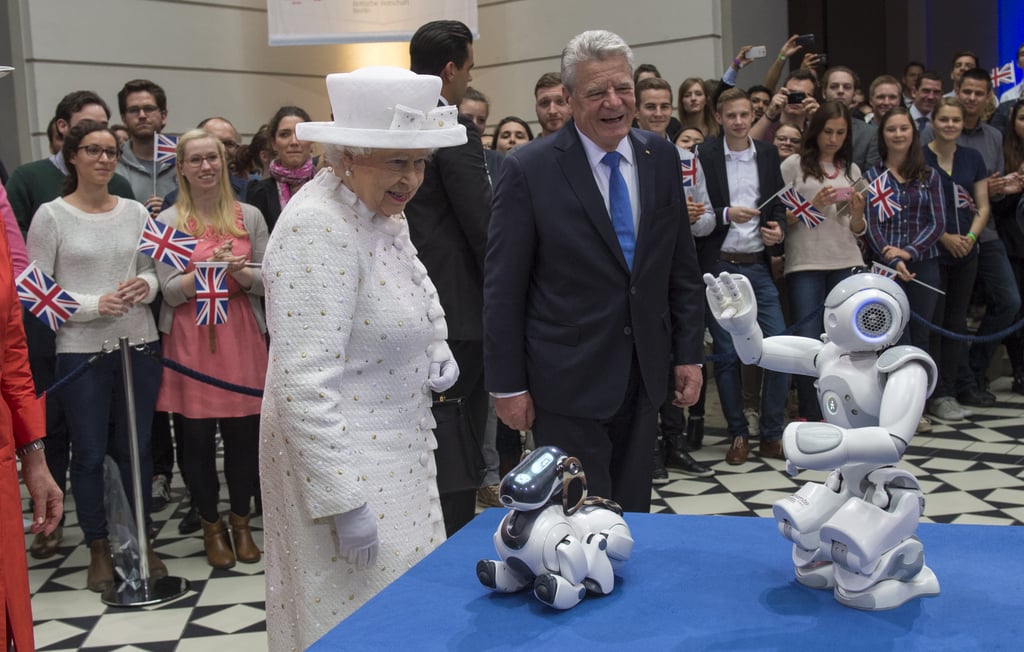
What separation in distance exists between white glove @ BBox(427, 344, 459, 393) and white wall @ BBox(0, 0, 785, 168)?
7.37 meters

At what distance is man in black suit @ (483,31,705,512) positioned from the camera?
10.00 feet

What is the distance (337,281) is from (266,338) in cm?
321

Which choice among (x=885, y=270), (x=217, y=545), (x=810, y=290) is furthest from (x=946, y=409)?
(x=885, y=270)

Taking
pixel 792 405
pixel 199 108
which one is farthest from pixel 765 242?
pixel 199 108

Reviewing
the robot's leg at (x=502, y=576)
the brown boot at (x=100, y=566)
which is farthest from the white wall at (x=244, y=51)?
the robot's leg at (x=502, y=576)

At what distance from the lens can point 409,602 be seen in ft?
6.53

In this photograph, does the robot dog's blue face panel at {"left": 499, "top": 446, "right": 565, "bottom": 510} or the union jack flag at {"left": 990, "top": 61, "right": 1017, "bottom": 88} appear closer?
the robot dog's blue face panel at {"left": 499, "top": 446, "right": 565, "bottom": 510}

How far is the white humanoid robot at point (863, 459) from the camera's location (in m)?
1.82

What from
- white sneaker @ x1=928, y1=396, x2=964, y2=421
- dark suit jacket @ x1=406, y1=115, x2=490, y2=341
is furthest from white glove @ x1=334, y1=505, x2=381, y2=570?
white sneaker @ x1=928, y1=396, x2=964, y2=421

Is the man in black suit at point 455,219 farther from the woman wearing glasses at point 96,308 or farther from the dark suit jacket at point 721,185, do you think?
the dark suit jacket at point 721,185

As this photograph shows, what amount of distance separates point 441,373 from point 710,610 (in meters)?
0.93

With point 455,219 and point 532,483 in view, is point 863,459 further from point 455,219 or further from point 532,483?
point 455,219

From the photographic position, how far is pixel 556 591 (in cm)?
187

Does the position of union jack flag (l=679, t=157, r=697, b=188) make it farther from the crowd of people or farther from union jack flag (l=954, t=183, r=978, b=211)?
union jack flag (l=954, t=183, r=978, b=211)
